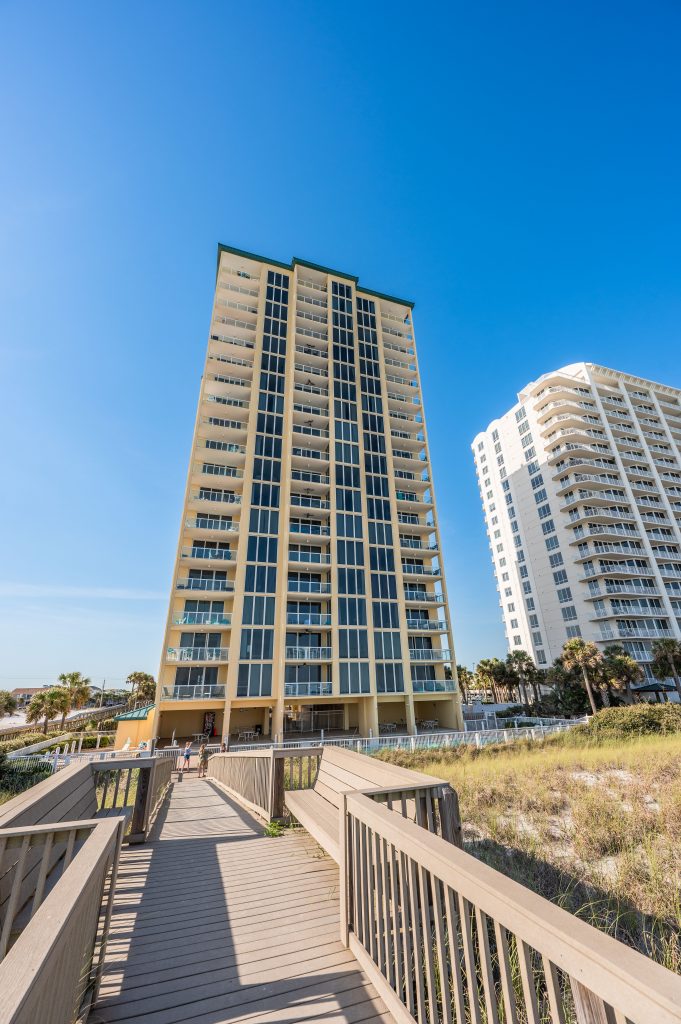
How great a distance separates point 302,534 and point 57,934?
95.5 ft

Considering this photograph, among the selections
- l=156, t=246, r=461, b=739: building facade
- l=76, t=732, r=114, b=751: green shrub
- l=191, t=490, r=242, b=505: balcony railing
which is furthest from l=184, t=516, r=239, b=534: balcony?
l=76, t=732, r=114, b=751: green shrub

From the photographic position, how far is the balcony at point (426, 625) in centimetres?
3164

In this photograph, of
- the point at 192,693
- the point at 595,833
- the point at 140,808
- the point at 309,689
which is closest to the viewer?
the point at 595,833

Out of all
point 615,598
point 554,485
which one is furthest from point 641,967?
point 554,485

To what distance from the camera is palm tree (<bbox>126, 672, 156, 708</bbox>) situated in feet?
181

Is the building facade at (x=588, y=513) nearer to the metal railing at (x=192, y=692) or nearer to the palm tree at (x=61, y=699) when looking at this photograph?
the metal railing at (x=192, y=692)

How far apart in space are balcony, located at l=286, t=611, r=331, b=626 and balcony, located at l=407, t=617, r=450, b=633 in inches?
259

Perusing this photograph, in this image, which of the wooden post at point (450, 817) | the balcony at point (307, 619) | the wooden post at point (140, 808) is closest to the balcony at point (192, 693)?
the balcony at point (307, 619)

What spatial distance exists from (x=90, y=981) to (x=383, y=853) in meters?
2.08

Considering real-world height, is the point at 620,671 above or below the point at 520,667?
below

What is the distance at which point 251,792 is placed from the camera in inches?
320

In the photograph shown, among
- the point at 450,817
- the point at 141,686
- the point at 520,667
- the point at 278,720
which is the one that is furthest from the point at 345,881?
the point at 141,686

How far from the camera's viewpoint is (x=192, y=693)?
83.7 ft

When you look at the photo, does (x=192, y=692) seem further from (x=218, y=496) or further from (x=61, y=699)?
(x=61, y=699)
